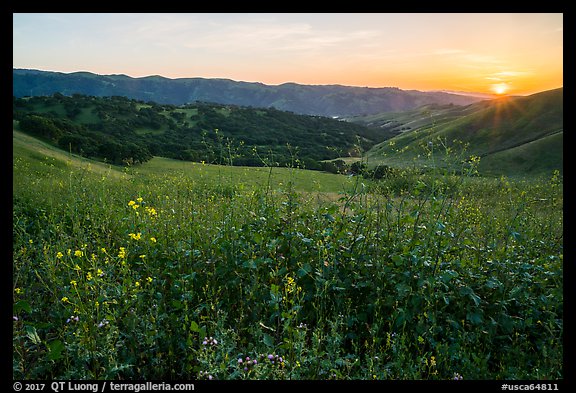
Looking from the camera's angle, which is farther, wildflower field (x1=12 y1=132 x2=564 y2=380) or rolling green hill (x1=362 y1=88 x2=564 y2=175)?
rolling green hill (x1=362 y1=88 x2=564 y2=175)

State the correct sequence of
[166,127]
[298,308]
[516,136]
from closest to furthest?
[298,308] < [516,136] < [166,127]

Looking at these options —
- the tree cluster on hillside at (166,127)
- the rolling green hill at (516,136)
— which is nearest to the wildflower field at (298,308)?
the rolling green hill at (516,136)

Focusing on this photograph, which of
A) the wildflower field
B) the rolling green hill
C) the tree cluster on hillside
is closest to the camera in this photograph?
the wildflower field

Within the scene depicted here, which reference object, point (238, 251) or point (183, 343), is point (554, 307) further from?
→ point (183, 343)

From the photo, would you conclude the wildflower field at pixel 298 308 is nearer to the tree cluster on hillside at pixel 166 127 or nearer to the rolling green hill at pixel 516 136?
the rolling green hill at pixel 516 136

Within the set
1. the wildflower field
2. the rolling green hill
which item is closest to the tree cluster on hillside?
the rolling green hill

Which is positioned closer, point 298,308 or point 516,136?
point 298,308

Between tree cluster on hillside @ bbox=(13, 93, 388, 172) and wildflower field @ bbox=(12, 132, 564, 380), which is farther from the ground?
tree cluster on hillside @ bbox=(13, 93, 388, 172)

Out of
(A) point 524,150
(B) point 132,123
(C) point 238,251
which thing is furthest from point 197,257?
(B) point 132,123

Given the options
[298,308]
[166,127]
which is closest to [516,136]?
[298,308]

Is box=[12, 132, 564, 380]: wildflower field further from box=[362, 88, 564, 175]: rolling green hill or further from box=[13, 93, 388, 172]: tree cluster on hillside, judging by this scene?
box=[13, 93, 388, 172]: tree cluster on hillside

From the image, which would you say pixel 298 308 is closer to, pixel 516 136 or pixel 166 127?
pixel 516 136
